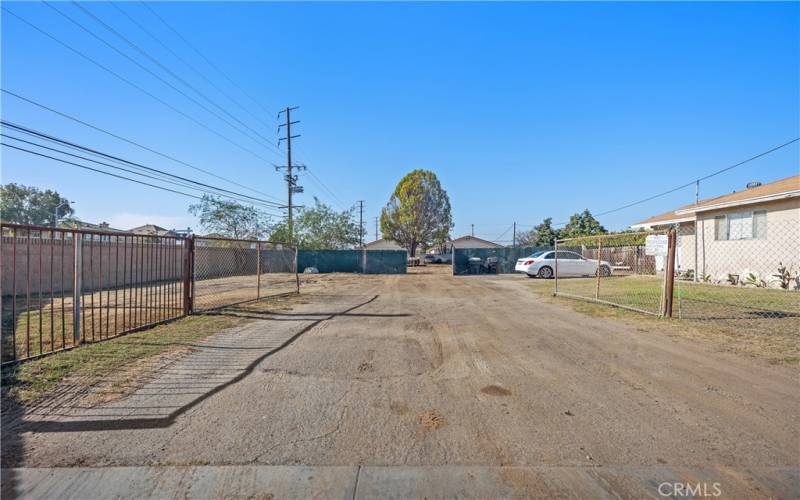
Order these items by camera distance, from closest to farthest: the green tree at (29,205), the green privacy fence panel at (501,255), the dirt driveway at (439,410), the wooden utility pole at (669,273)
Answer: the dirt driveway at (439,410), the wooden utility pole at (669,273), the green privacy fence panel at (501,255), the green tree at (29,205)

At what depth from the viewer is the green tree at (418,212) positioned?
154 feet

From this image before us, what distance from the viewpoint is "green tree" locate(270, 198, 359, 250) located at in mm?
34656

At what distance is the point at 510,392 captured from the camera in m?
3.84

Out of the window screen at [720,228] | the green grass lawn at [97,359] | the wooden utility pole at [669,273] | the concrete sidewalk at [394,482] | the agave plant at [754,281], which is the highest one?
the window screen at [720,228]

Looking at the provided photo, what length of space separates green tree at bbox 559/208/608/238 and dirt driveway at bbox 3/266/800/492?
37.1 m

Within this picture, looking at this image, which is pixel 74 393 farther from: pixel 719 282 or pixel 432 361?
pixel 719 282

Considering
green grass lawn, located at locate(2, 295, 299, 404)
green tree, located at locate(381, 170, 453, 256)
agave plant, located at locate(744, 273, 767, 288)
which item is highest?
green tree, located at locate(381, 170, 453, 256)

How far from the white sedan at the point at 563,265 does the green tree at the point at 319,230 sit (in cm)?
2073

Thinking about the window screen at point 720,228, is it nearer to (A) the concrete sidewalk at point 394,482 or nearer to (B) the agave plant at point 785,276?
(B) the agave plant at point 785,276

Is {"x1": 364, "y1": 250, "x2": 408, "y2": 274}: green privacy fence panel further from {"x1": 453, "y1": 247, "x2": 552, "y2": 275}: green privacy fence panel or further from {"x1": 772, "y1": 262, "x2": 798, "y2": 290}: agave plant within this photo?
{"x1": 772, "y1": 262, "x2": 798, "y2": 290}: agave plant

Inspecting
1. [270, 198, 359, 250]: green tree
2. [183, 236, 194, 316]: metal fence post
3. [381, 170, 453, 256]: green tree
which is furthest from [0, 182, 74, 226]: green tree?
[183, 236, 194, 316]: metal fence post

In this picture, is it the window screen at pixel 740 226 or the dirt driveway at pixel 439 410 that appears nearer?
the dirt driveway at pixel 439 410

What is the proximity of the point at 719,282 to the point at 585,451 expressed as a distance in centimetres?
1585

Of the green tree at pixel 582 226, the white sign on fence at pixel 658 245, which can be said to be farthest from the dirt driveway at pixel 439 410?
the green tree at pixel 582 226
